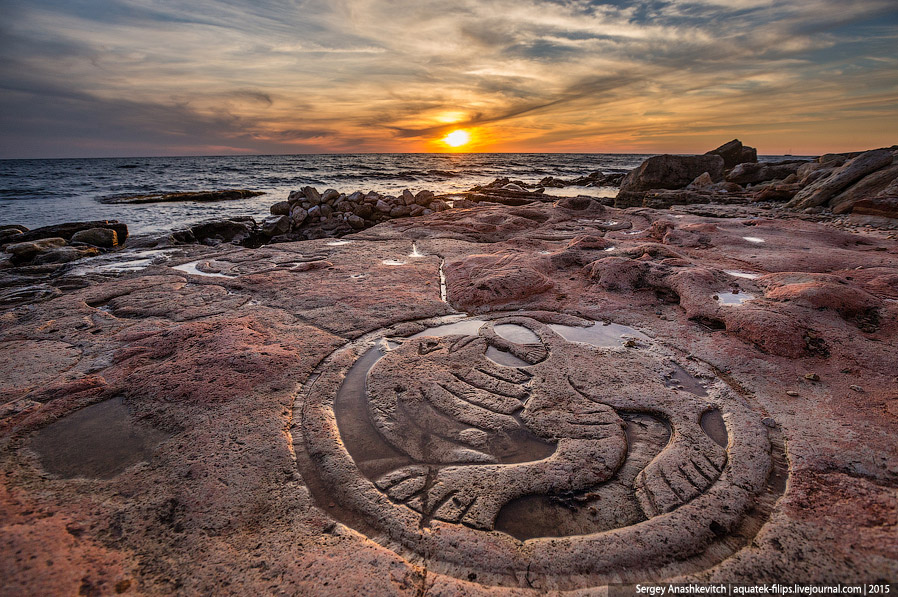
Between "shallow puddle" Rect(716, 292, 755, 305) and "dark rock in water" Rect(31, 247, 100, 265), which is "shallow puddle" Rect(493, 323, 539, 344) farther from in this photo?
"dark rock in water" Rect(31, 247, 100, 265)

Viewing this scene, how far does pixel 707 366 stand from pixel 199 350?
478 cm

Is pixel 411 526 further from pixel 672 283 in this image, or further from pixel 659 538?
pixel 672 283

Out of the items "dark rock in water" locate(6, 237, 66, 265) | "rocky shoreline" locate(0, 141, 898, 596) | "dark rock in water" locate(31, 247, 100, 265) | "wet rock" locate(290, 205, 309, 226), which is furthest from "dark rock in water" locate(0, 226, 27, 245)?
"wet rock" locate(290, 205, 309, 226)

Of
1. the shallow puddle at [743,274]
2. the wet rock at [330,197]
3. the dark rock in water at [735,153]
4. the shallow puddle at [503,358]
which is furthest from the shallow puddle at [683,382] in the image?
the dark rock in water at [735,153]

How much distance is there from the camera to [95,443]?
2568 mm

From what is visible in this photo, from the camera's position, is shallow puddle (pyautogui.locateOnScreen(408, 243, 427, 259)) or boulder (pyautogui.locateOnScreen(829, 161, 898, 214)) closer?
shallow puddle (pyautogui.locateOnScreen(408, 243, 427, 259))

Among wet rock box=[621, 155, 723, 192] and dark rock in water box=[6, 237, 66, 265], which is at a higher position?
wet rock box=[621, 155, 723, 192]

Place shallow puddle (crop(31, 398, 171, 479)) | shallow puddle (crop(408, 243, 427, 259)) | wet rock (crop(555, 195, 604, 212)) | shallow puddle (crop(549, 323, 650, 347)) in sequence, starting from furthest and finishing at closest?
1. wet rock (crop(555, 195, 604, 212))
2. shallow puddle (crop(408, 243, 427, 259))
3. shallow puddle (crop(549, 323, 650, 347))
4. shallow puddle (crop(31, 398, 171, 479))

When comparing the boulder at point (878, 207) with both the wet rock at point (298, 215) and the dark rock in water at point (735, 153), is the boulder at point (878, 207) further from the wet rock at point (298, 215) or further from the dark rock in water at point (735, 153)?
the dark rock in water at point (735, 153)

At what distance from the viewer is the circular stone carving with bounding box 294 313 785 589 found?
1865mm

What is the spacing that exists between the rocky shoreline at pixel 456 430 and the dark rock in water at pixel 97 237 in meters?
4.26

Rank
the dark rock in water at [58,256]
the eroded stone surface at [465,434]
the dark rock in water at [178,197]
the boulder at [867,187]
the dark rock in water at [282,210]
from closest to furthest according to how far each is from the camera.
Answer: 1. the eroded stone surface at [465,434]
2. the dark rock in water at [58,256]
3. the boulder at [867,187]
4. the dark rock in water at [282,210]
5. the dark rock in water at [178,197]

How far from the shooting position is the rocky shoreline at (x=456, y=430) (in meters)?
1.79

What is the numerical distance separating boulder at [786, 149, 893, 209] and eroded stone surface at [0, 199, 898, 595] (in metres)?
8.72
